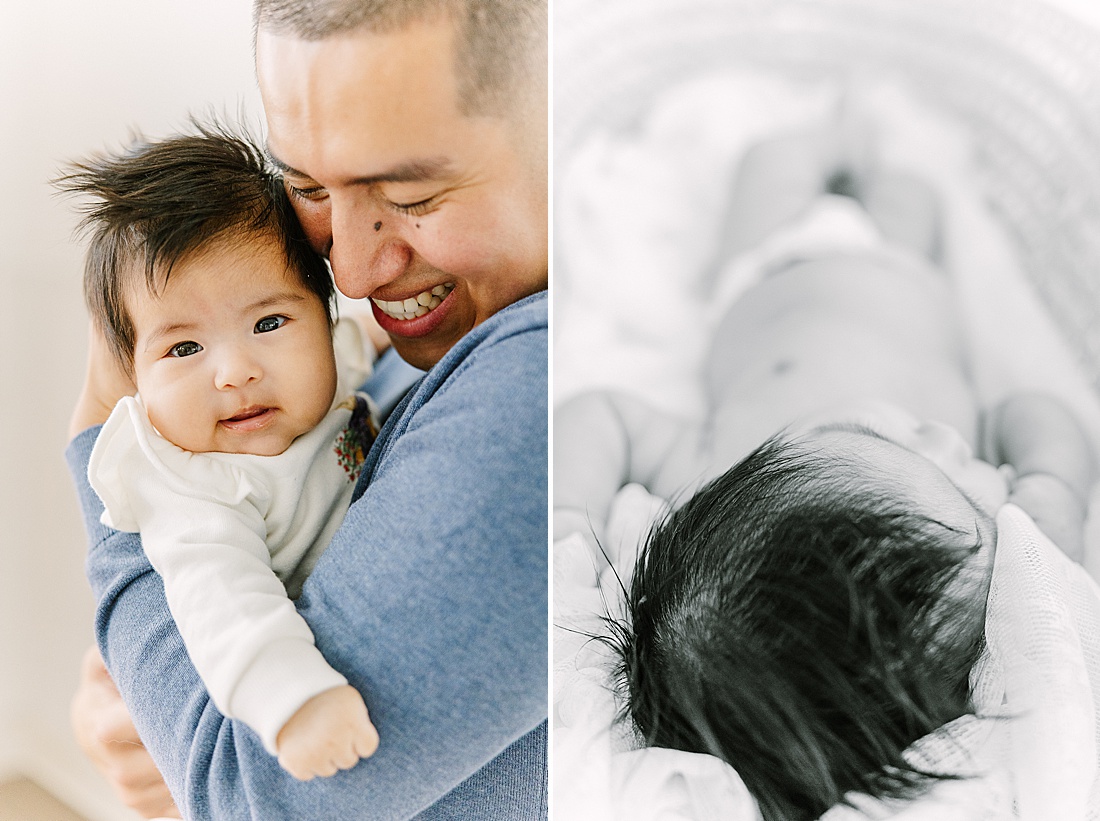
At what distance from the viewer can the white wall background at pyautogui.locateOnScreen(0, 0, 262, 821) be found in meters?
A: 0.83

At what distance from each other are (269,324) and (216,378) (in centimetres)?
6

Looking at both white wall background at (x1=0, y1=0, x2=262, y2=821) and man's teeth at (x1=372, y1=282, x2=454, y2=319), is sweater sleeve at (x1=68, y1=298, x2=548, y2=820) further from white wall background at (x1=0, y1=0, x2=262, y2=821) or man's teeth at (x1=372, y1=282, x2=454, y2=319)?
white wall background at (x1=0, y1=0, x2=262, y2=821)

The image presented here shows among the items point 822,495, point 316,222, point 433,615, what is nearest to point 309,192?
point 316,222

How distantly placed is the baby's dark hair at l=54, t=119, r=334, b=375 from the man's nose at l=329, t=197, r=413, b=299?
3 cm

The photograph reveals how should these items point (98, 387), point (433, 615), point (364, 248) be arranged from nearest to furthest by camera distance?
point (433, 615) → point (364, 248) → point (98, 387)

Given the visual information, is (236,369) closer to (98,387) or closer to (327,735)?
(98,387)

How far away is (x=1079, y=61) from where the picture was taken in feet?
2.16

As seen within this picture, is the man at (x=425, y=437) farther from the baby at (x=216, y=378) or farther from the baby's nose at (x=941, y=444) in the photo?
the baby's nose at (x=941, y=444)

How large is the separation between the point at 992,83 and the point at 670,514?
0.42 m

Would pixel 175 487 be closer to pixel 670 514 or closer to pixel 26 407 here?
pixel 26 407

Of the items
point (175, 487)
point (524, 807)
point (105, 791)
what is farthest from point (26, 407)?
point (524, 807)

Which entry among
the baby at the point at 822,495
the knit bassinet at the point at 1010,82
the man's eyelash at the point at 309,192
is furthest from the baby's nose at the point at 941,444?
the man's eyelash at the point at 309,192

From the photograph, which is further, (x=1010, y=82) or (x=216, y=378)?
(x=216, y=378)

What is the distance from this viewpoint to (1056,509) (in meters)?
0.69
